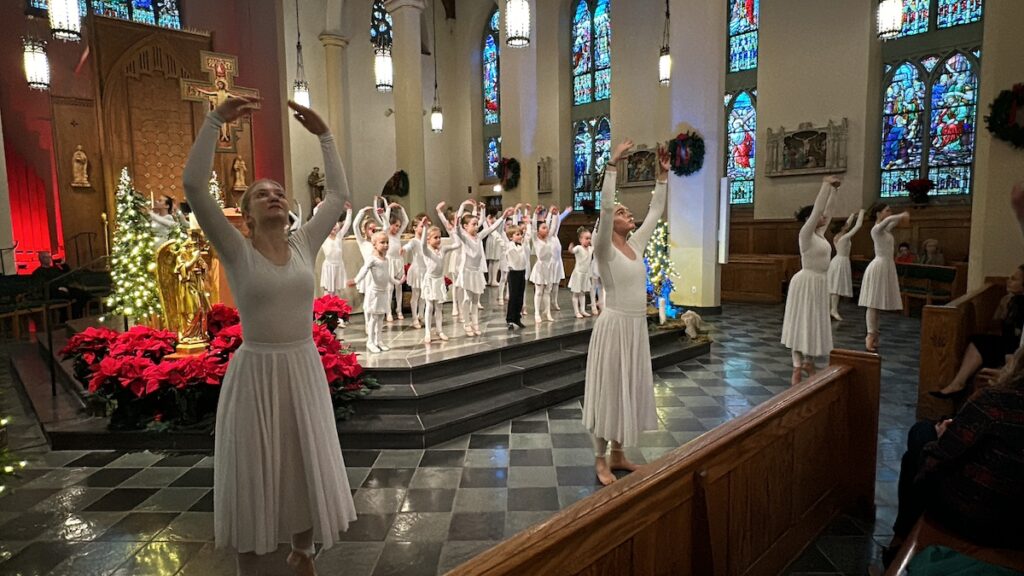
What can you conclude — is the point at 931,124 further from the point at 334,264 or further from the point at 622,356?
the point at 334,264

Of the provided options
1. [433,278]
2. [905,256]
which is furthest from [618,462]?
[905,256]

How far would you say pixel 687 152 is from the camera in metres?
10.7

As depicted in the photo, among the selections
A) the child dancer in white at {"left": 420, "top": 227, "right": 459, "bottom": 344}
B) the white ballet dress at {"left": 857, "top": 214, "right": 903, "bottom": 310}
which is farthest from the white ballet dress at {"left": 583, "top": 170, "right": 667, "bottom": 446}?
the white ballet dress at {"left": 857, "top": 214, "right": 903, "bottom": 310}

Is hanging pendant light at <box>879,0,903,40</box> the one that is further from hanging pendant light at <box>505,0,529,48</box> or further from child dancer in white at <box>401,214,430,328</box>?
child dancer in white at <box>401,214,430,328</box>

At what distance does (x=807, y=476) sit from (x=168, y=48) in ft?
53.8

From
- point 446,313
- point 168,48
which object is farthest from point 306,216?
point 446,313

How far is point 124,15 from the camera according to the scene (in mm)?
14742

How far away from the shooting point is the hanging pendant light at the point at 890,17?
7137 mm

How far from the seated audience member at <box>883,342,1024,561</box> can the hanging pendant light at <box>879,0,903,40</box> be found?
6.89 m

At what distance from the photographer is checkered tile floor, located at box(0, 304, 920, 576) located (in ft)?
10.4

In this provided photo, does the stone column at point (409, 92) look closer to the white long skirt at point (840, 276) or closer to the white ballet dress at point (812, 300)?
the white long skirt at point (840, 276)

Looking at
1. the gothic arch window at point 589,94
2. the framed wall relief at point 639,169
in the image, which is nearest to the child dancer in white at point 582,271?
the framed wall relief at point 639,169

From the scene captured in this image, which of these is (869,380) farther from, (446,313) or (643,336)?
(446,313)

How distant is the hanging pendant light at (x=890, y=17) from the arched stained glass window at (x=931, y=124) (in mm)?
7662
